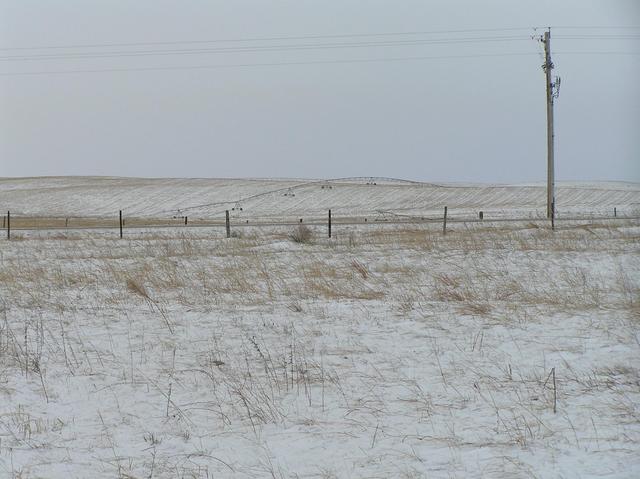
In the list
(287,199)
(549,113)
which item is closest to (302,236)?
(549,113)

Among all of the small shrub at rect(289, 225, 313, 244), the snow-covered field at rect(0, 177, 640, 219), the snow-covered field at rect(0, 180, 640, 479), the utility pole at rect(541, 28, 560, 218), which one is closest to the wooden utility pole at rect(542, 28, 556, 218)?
the utility pole at rect(541, 28, 560, 218)

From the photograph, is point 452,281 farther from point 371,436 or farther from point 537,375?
point 371,436

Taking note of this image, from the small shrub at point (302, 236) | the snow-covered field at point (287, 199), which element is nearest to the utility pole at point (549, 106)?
the small shrub at point (302, 236)

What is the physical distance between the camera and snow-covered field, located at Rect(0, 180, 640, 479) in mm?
5098

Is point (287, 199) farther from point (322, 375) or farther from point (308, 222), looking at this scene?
point (322, 375)

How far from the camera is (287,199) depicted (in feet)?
235

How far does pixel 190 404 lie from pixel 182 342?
2.14m

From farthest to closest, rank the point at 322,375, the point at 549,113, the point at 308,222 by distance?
the point at 308,222
the point at 549,113
the point at 322,375

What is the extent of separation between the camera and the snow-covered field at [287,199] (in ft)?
211

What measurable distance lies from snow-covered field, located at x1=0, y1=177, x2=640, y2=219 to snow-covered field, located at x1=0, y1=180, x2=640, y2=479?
47.3m

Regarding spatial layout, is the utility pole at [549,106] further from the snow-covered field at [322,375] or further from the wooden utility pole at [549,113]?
the snow-covered field at [322,375]

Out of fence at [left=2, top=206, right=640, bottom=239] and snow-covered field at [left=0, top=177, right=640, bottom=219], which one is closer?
fence at [left=2, top=206, right=640, bottom=239]

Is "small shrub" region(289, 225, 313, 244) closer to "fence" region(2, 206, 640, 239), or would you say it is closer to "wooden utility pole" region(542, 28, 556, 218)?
"fence" region(2, 206, 640, 239)

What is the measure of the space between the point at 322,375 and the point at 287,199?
65.1 m
